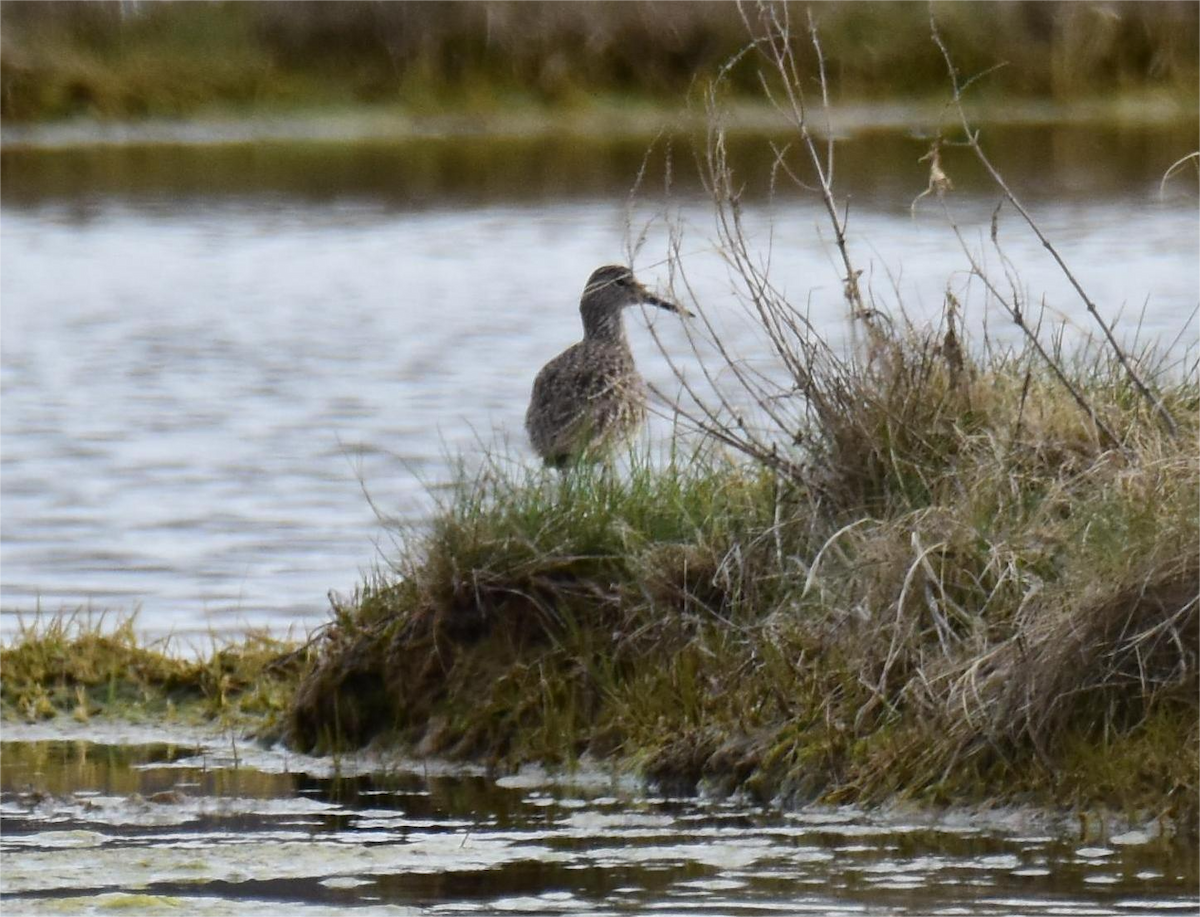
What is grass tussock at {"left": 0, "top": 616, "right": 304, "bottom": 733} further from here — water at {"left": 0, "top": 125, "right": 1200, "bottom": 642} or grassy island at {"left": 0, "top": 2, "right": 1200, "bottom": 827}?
water at {"left": 0, "top": 125, "right": 1200, "bottom": 642}

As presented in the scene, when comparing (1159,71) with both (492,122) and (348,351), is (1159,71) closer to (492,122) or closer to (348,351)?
(492,122)

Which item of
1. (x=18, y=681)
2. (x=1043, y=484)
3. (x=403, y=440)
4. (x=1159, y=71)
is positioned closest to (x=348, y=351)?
(x=403, y=440)

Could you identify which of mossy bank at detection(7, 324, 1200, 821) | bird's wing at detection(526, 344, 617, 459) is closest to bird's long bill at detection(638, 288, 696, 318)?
bird's wing at detection(526, 344, 617, 459)

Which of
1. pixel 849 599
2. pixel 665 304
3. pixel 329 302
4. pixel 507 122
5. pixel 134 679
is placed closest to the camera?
pixel 849 599

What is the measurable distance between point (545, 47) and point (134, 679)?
2223 centimetres

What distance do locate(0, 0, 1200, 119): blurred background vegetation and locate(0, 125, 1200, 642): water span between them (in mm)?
1012

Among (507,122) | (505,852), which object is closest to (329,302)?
(507,122)

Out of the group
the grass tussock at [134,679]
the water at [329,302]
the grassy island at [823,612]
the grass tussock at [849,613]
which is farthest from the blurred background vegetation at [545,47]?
the grass tussock at [849,613]

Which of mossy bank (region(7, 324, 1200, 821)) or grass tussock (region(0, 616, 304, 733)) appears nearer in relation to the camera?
mossy bank (region(7, 324, 1200, 821))

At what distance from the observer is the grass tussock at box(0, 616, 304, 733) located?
693 centimetres

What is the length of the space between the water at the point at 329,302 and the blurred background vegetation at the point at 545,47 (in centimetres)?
101

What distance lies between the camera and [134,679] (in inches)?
281

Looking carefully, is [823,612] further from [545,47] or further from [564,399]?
[545,47]

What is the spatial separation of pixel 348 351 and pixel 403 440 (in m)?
3.31
